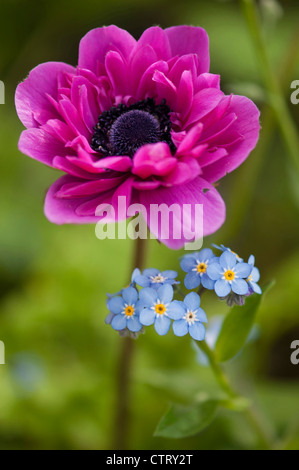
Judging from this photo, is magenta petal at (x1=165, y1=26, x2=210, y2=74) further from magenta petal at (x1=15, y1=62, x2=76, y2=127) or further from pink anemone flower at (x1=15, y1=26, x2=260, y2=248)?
magenta petal at (x1=15, y1=62, x2=76, y2=127)

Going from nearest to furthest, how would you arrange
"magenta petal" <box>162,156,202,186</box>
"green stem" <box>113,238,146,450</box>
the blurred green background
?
"magenta petal" <box>162,156,202,186</box> → "green stem" <box>113,238,146,450</box> → the blurred green background

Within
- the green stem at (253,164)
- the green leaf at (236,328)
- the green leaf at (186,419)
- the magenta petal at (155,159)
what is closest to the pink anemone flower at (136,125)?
the magenta petal at (155,159)

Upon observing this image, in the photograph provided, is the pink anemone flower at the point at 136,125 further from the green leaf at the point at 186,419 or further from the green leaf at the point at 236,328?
the green leaf at the point at 186,419

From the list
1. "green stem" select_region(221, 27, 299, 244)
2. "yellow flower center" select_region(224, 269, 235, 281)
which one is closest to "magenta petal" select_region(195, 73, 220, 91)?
"yellow flower center" select_region(224, 269, 235, 281)

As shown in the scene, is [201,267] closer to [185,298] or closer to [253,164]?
[185,298]

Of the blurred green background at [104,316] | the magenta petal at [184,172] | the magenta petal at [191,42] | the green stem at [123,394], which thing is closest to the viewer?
the magenta petal at [184,172]

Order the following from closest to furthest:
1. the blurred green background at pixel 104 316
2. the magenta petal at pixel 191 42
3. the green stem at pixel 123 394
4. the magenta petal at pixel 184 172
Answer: the magenta petal at pixel 184 172, the magenta petal at pixel 191 42, the green stem at pixel 123 394, the blurred green background at pixel 104 316

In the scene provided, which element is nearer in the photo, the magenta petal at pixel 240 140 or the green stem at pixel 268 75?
the magenta petal at pixel 240 140
